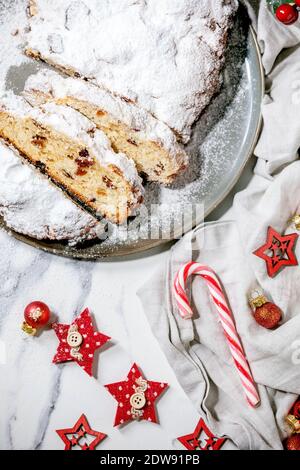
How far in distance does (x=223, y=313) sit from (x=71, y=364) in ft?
2.48

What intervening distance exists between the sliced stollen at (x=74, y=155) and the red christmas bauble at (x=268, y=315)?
2.33 ft

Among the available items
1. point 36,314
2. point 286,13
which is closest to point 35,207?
point 36,314

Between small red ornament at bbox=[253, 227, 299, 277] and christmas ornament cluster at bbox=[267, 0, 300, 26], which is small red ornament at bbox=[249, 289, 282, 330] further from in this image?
christmas ornament cluster at bbox=[267, 0, 300, 26]

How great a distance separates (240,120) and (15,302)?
1352 millimetres

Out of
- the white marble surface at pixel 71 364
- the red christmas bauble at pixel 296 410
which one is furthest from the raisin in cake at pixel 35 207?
the red christmas bauble at pixel 296 410

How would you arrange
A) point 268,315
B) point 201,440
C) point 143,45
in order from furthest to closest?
1. point 201,440
2. point 268,315
3. point 143,45

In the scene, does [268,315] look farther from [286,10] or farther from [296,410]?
[286,10]

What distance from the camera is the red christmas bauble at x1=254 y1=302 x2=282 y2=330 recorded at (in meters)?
2.07

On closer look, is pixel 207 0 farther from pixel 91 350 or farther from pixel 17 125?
pixel 91 350

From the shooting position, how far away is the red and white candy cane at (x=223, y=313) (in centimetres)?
208

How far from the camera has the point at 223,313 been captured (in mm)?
2094

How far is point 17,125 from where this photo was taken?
1.99 metres

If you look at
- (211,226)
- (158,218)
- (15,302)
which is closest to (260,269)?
(211,226)
